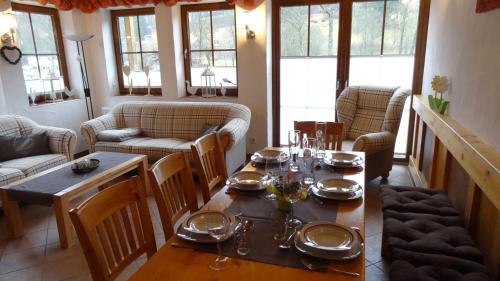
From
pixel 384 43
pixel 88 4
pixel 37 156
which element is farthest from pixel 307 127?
pixel 88 4

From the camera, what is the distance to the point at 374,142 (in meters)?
3.28

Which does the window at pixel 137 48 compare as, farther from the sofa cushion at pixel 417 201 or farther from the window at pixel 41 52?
the sofa cushion at pixel 417 201

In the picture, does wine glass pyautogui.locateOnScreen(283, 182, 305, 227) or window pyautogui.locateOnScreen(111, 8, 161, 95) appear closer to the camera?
wine glass pyautogui.locateOnScreen(283, 182, 305, 227)

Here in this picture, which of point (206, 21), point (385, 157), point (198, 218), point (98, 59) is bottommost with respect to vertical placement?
point (385, 157)

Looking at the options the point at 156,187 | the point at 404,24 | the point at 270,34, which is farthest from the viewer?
the point at 270,34

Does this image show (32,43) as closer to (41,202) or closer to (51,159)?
(51,159)

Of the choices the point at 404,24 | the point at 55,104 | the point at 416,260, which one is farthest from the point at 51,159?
the point at 404,24

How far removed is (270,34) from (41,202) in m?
3.17

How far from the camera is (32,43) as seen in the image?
14.9 feet

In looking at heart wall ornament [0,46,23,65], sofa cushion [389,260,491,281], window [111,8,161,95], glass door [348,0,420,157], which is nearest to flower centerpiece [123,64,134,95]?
window [111,8,161,95]

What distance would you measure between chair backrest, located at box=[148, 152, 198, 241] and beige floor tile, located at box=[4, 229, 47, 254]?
1.61m

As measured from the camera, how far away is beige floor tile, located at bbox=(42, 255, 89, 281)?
2.30m

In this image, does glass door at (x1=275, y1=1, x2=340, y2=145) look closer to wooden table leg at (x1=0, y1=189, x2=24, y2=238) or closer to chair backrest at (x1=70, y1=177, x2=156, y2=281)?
wooden table leg at (x1=0, y1=189, x2=24, y2=238)

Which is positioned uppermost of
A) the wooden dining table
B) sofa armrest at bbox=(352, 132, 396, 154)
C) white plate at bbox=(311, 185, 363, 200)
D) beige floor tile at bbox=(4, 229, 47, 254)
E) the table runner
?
white plate at bbox=(311, 185, 363, 200)
